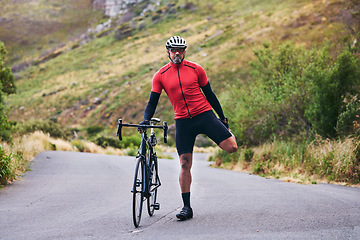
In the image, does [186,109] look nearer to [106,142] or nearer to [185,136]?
[185,136]

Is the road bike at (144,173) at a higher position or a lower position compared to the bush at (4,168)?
higher

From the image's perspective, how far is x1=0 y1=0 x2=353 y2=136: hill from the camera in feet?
165

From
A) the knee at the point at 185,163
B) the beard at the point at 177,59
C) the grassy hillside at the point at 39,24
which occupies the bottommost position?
the knee at the point at 185,163

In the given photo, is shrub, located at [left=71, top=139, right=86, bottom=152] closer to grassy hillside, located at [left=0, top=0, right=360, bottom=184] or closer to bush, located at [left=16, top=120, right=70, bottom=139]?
bush, located at [left=16, top=120, right=70, bottom=139]

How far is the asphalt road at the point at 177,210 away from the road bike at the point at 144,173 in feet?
0.82

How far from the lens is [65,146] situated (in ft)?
77.4

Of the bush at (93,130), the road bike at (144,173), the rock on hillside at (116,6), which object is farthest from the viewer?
the rock on hillside at (116,6)

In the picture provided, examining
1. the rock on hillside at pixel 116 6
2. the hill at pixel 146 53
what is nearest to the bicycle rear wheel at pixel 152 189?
the hill at pixel 146 53

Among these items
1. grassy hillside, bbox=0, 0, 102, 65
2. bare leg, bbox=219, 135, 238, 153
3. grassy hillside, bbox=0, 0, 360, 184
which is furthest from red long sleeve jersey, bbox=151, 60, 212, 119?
grassy hillside, bbox=0, 0, 102, 65

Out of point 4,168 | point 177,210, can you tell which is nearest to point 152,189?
point 177,210

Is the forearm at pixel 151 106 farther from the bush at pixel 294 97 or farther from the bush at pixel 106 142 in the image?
the bush at pixel 106 142

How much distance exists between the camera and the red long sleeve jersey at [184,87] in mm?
5945

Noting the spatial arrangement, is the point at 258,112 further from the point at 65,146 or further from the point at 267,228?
the point at 267,228

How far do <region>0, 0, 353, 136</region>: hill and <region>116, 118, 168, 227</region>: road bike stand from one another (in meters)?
27.5
